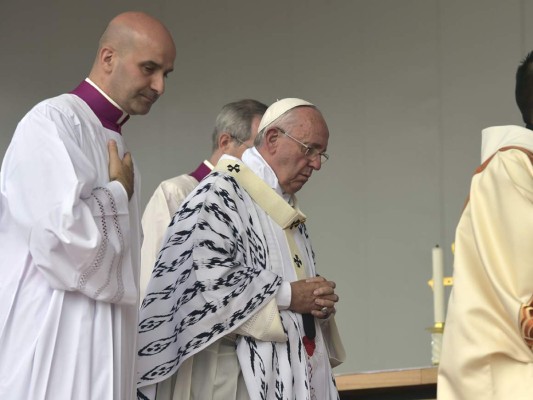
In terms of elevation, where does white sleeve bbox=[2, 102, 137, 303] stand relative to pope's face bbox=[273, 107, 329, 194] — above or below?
below

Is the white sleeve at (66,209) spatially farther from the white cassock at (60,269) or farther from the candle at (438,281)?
the candle at (438,281)

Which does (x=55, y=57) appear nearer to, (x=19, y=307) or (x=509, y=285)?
(x=19, y=307)

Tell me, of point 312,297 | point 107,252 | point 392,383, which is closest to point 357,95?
point 392,383

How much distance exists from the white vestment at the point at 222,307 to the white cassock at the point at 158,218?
1152mm

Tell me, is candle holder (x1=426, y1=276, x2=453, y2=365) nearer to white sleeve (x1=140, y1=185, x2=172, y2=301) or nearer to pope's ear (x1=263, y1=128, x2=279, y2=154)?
pope's ear (x1=263, y1=128, x2=279, y2=154)

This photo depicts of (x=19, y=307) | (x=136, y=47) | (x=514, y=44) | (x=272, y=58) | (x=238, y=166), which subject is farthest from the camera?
(x=272, y=58)

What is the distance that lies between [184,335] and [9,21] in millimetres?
4720

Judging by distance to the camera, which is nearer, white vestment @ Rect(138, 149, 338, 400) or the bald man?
the bald man

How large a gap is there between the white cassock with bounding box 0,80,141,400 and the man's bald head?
0.28m

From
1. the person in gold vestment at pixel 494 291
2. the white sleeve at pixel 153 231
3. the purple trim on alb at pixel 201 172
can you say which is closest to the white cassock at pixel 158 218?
the white sleeve at pixel 153 231

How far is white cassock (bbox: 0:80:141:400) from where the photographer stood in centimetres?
374

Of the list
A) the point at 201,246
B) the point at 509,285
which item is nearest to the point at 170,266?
the point at 201,246

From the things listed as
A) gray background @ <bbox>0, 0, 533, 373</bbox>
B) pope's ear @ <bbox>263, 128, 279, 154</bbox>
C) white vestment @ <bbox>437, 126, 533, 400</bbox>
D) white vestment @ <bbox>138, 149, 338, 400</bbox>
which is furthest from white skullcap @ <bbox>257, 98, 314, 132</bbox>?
gray background @ <bbox>0, 0, 533, 373</bbox>

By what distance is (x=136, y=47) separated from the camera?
4242mm
